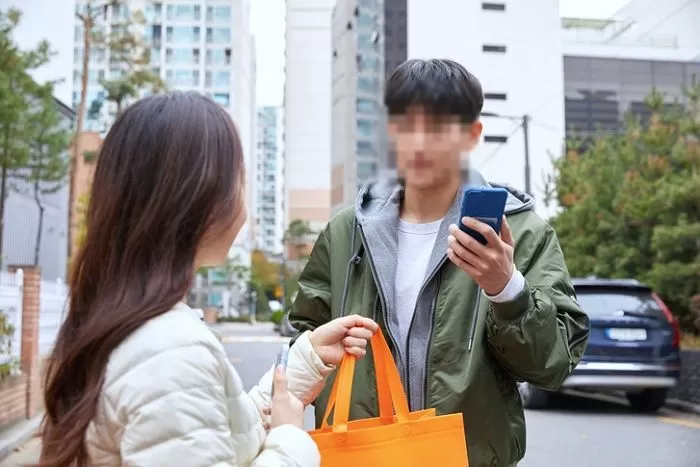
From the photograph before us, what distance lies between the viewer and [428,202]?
200 centimetres

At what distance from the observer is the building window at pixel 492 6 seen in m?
53.8

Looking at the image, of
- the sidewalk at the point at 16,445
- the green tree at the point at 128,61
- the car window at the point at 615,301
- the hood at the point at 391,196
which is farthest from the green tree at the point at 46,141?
the hood at the point at 391,196

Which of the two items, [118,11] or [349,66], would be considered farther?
[349,66]

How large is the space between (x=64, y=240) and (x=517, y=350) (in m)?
30.1

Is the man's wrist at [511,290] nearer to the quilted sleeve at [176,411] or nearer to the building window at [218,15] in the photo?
the quilted sleeve at [176,411]

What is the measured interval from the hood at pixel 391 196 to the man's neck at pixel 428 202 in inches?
0.9

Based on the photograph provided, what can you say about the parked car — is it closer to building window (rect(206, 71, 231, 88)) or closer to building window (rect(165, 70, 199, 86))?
building window (rect(165, 70, 199, 86))

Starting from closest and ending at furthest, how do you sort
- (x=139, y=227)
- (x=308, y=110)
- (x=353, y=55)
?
(x=139, y=227) → (x=353, y=55) → (x=308, y=110)

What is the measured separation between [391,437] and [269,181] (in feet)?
457

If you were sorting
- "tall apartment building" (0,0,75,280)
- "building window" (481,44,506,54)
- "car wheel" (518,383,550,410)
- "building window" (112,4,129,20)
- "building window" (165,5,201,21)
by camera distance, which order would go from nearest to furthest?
"car wheel" (518,383,550,410) < "tall apartment building" (0,0,75,280) < "building window" (112,4,129,20) < "building window" (481,44,506,54) < "building window" (165,5,201,21)

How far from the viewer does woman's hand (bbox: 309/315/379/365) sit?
169 centimetres

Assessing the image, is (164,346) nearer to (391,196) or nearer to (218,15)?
(391,196)

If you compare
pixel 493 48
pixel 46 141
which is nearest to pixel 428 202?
pixel 46 141

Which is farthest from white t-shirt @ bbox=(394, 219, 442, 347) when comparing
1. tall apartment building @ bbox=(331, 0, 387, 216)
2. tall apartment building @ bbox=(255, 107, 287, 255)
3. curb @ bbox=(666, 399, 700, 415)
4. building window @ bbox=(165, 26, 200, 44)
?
tall apartment building @ bbox=(255, 107, 287, 255)
